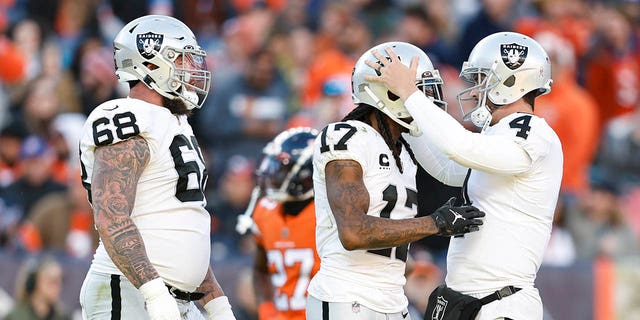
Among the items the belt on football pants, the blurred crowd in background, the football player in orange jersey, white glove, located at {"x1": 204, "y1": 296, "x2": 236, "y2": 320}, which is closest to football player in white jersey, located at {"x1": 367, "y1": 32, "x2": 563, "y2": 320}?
white glove, located at {"x1": 204, "y1": 296, "x2": 236, "y2": 320}

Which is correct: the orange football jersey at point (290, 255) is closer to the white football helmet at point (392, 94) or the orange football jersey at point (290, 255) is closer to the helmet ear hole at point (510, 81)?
the white football helmet at point (392, 94)

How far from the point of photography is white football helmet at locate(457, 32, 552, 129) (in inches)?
227

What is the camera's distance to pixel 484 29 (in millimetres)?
11953

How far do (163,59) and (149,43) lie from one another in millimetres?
99

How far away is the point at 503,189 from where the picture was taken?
5.67 meters

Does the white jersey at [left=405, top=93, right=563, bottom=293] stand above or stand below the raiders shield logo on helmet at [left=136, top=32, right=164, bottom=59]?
below

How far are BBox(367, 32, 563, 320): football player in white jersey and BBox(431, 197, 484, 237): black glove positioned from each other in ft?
0.54

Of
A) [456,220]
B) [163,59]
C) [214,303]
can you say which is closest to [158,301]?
[214,303]

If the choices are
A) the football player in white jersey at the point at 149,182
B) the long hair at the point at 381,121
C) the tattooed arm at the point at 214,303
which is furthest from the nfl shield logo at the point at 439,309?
the football player in white jersey at the point at 149,182

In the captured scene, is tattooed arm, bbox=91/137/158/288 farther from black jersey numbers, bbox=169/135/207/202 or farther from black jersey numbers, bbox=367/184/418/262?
black jersey numbers, bbox=367/184/418/262

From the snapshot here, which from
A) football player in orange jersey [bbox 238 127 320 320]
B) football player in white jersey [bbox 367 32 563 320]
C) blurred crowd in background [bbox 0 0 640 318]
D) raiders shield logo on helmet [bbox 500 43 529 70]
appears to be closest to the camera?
football player in white jersey [bbox 367 32 563 320]

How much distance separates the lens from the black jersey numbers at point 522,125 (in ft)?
18.2

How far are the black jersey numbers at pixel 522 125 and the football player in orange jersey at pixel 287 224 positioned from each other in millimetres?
1753

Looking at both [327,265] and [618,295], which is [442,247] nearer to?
[618,295]
